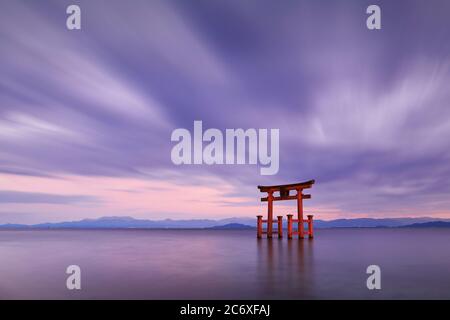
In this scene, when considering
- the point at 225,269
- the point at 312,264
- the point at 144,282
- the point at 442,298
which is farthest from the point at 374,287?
the point at 144,282

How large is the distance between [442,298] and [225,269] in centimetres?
706

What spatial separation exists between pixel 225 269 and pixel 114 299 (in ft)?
18.6

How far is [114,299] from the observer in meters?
7.63
